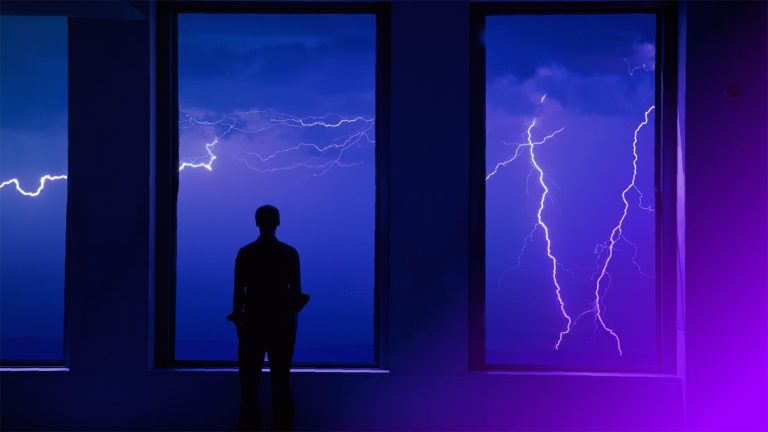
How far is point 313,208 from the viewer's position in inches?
140

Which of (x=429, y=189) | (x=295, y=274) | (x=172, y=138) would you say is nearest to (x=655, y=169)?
(x=429, y=189)

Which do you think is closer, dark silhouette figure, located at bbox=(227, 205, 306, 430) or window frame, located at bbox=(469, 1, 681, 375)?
dark silhouette figure, located at bbox=(227, 205, 306, 430)

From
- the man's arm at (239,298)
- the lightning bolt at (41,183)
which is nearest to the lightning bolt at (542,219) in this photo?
the man's arm at (239,298)

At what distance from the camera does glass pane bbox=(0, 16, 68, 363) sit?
360 cm

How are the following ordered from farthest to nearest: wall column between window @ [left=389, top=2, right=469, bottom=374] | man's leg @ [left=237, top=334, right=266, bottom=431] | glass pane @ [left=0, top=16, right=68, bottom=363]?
glass pane @ [left=0, top=16, right=68, bottom=363] < wall column between window @ [left=389, top=2, right=469, bottom=374] < man's leg @ [left=237, top=334, right=266, bottom=431]

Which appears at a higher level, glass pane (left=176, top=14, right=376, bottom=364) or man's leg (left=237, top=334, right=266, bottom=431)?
glass pane (left=176, top=14, right=376, bottom=364)

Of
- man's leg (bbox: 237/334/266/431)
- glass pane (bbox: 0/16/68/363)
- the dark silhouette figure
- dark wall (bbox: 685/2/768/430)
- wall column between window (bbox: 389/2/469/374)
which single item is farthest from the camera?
glass pane (bbox: 0/16/68/363)

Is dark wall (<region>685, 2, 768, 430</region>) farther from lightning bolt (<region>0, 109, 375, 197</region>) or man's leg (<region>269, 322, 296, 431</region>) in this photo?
man's leg (<region>269, 322, 296, 431</region>)

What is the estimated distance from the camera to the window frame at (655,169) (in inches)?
139

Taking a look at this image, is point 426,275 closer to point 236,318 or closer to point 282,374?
point 282,374

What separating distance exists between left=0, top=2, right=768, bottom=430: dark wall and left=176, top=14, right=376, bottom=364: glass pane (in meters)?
0.19

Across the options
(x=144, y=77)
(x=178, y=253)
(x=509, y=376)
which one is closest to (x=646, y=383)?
(x=509, y=376)

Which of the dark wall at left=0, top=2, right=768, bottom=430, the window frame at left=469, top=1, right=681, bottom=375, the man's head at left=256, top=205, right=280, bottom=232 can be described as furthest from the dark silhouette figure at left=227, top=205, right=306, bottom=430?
the window frame at left=469, top=1, right=681, bottom=375

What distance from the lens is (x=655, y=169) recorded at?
3.57m
